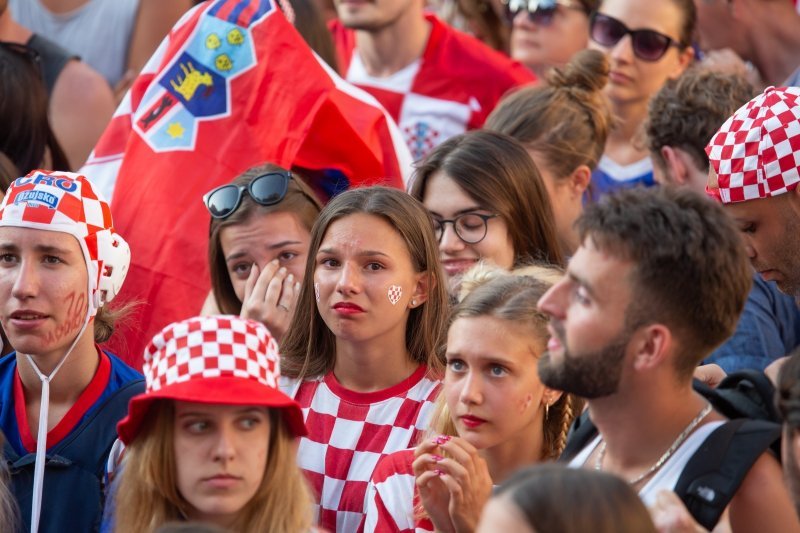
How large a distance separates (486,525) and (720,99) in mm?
2727

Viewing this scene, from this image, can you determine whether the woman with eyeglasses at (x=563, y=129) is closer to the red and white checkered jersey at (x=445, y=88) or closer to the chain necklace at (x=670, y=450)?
the red and white checkered jersey at (x=445, y=88)

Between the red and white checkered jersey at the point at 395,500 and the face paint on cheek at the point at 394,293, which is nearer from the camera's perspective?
the red and white checkered jersey at the point at 395,500

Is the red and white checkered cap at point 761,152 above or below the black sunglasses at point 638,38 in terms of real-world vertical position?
below

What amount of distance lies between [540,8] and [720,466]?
13.5ft

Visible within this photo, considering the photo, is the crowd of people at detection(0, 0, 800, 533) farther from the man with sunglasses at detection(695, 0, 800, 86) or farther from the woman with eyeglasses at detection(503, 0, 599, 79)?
the woman with eyeglasses at detection(503, 0, 599, 79)

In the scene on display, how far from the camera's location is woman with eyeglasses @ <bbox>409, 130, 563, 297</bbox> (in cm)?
475

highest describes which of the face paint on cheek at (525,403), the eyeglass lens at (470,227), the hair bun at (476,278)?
the eyeglass lens at (470,227)

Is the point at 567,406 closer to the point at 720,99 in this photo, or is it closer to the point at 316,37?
the point at 720,99

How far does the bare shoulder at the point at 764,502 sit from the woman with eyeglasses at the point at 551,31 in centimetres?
403

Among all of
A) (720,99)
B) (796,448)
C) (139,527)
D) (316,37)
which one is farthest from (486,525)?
(316,37)

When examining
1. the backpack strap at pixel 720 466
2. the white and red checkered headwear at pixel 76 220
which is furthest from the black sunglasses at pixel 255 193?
the backpack strap at pixel 720 466

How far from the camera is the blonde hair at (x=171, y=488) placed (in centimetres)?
338

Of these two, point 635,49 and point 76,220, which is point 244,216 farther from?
point 635,49

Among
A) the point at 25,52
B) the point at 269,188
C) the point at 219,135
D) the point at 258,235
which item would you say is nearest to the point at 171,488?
the point at 258,235
